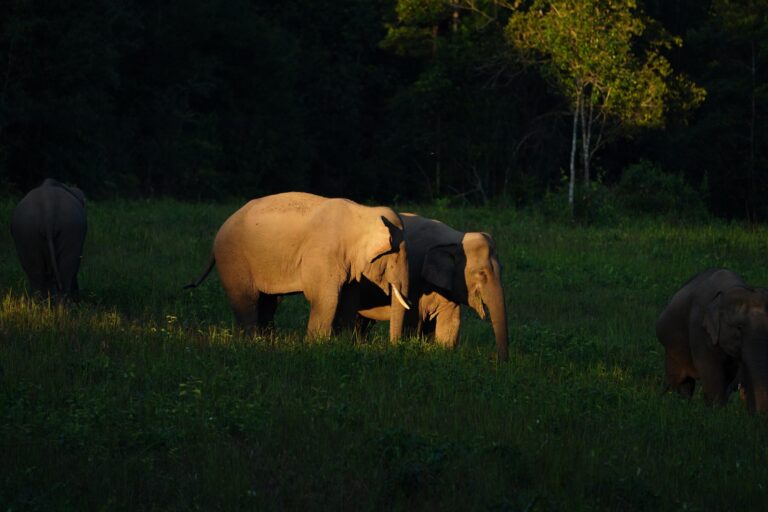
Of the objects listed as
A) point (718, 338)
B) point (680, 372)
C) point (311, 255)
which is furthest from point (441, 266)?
point (718, 338)

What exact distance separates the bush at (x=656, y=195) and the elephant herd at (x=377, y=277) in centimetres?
1805

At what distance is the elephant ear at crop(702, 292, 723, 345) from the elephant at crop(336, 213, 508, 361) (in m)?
1.97

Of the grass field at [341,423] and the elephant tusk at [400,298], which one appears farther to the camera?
the elephant tusk at [400,298]

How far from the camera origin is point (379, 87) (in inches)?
1996

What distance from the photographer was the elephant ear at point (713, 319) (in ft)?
35.2

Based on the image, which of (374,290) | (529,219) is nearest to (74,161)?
(529,219)

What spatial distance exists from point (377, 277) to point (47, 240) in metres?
4.02

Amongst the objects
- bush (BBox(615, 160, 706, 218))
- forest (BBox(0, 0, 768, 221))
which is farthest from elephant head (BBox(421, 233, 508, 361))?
bush (BBox(615, 160, 706, 218))

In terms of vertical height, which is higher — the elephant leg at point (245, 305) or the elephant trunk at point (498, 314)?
the elephant trunk at point (498, 314)

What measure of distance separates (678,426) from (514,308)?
304 inches

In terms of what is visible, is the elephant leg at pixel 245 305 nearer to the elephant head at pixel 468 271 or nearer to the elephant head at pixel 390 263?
the elephant head at pixel 390 263

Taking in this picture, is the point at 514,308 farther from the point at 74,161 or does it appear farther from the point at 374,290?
the point at 74,161

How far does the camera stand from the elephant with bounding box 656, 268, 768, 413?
1047 centimetres

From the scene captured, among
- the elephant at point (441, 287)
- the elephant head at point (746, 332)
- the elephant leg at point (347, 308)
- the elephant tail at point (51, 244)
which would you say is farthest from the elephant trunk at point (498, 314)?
the elephant tail at point (51, 244)
